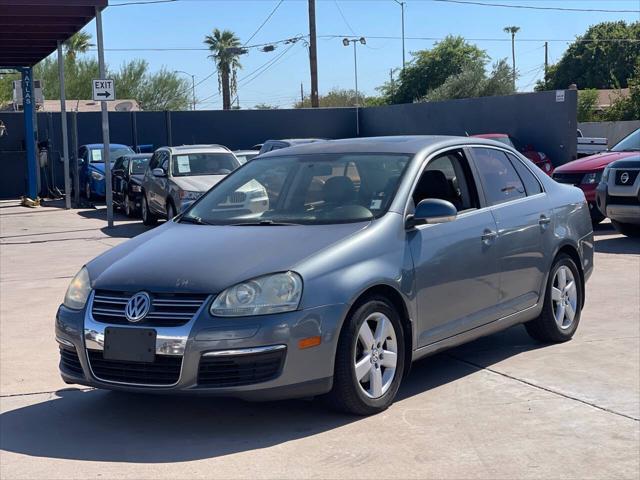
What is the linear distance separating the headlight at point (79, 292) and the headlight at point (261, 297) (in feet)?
3.10

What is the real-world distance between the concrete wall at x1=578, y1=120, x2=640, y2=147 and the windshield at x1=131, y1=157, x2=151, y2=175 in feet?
57.3

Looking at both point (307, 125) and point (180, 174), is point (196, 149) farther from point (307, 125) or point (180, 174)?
point (307, 125)

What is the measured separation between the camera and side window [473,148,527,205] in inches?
268

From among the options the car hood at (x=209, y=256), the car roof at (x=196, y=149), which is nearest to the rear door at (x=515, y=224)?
the car hood at (x=209, y=256)

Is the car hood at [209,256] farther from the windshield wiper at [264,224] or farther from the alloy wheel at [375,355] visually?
the alloy wheel at [375,355]

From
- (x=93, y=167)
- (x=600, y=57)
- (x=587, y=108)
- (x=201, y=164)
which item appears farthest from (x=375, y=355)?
(x=600, y=57)

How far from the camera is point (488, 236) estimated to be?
6480 mm

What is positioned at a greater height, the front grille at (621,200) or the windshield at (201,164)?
the windshield at (201,164)

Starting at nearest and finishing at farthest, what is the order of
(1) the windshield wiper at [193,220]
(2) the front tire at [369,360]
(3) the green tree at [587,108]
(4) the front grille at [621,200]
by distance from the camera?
(2) the front tire at [369,360] < (1) the windshield wiper at [193,220] < (4) the front grille at [621,200] < (3) the green tree at [587,108]

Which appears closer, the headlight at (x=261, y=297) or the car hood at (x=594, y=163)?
the headlight at (x=261, y=297)

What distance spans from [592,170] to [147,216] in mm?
9288

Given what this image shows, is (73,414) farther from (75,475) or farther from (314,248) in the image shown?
(314,248)

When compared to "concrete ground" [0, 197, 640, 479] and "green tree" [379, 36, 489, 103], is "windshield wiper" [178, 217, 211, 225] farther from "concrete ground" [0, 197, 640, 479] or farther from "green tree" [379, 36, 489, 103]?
"green tree" [379, 36, 489, 103]

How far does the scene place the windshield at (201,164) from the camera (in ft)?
59.7
